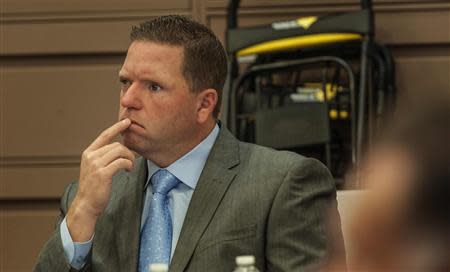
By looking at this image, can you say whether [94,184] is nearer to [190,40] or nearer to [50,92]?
[190,40]

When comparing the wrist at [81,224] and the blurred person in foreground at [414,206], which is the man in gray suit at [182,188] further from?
the blurred person in foreground at [414,206]

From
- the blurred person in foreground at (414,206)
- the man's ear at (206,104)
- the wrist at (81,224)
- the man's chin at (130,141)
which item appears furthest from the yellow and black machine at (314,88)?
the blurred person in foreground at (414,206)

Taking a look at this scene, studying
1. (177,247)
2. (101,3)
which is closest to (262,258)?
(177,247)

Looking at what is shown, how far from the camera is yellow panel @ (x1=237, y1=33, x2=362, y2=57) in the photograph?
3.57 m

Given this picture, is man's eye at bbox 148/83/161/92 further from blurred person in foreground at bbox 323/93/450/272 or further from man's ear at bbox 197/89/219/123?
blurred person in foreground at bbox 323/93/450/272

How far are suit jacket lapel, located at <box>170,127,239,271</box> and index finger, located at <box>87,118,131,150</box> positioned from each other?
228mm

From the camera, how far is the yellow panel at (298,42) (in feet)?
11.7

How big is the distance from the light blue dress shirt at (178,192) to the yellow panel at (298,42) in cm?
144

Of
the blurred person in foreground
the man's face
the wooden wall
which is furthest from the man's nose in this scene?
the wooden wall

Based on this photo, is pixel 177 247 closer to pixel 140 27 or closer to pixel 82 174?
pixel 82 174

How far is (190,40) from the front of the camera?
213 cm

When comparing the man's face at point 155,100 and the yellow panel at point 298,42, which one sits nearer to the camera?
the man's face at point 155,100

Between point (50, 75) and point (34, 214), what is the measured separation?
2.33ft

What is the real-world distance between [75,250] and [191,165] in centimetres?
37
